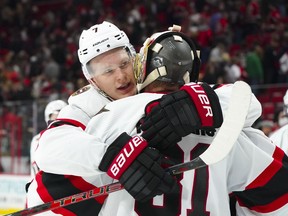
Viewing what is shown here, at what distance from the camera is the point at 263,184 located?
174 cm

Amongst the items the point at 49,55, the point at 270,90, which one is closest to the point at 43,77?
the point at 49,55

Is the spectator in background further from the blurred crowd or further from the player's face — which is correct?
the player's face

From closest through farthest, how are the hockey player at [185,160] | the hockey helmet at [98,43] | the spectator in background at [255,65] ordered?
the hockey player at [185,160] < the hockey helmet at [98,43] < the spectator in background at [255,65]

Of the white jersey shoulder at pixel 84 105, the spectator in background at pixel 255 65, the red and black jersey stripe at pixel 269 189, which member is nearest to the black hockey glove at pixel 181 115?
the red and black jersey stripe at pixel 269 189

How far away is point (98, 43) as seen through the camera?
206 cm

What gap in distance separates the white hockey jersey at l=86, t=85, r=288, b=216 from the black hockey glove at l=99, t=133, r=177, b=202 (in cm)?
8

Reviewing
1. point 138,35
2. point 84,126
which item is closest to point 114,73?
point 84,126

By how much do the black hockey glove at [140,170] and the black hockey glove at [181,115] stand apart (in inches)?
1.5

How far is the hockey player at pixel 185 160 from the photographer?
166 centimetres

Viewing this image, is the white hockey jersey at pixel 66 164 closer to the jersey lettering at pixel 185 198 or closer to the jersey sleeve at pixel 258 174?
the jersey lettering at pixel 185 198

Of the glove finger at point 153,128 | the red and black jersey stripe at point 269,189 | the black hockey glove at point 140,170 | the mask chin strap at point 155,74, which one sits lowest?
the red and black jersey stripe at point 269,189

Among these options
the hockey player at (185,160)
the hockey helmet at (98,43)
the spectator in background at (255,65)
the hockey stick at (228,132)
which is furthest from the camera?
the spectator in background at (255,65)

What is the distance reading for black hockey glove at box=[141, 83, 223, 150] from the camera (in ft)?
5.19

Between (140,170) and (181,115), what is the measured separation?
6.5 inches
